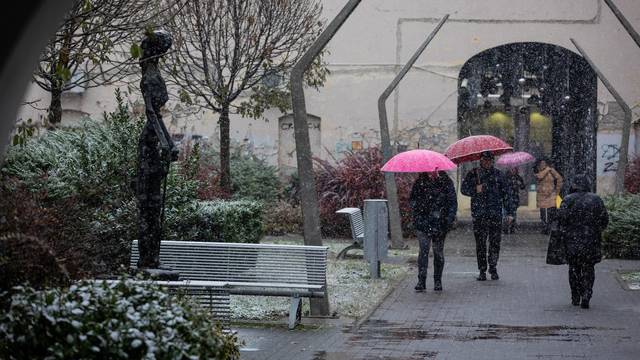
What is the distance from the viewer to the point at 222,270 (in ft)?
38.2

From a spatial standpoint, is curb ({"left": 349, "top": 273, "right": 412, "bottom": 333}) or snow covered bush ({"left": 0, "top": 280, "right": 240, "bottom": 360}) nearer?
snow covered bush ({"left": 0, "top": 280, "right": 240, "bottom": 360})

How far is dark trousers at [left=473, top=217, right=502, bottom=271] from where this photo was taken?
15.4m

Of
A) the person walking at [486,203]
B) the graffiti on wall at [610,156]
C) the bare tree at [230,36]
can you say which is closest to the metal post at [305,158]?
the person walking at [486,203]

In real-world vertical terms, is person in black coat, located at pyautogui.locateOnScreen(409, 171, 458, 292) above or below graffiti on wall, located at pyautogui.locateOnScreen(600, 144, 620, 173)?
below

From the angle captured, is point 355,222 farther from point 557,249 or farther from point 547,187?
point 547,187

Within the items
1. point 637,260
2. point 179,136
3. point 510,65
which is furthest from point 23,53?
point 510,65

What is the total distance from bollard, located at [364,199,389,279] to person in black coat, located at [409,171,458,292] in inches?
51.6

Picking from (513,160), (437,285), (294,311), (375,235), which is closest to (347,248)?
(375,235)

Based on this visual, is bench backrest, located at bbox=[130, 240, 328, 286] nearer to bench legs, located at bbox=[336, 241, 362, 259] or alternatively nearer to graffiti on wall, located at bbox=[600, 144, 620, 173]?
bench legs, located at bbox=[336, 241, 362, 259]

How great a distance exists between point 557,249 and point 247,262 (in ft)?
12.6

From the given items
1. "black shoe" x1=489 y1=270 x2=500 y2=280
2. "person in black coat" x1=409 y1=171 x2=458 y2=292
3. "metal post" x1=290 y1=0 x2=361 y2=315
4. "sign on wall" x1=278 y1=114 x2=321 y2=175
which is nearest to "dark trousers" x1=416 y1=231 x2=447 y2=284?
"person in black coat" x1=409 y1=171 x2=458 y2=292

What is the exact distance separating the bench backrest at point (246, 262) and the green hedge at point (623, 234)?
8.86 m

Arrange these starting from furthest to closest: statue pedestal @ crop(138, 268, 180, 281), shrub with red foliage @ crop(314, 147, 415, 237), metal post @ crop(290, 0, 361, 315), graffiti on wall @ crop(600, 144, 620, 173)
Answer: graffiti on wall @ crop(600, 144, 620, 173)
shrub with red foliage @ crop(314, 147, 415, 237)
metal post @ crop(290, 0, 361, 315)
statue pedestal @ crop(138, 268, 180, 281)

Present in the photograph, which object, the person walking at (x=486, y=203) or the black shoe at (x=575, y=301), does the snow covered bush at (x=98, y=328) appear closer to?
the black shoe at (x=575, y=301)
